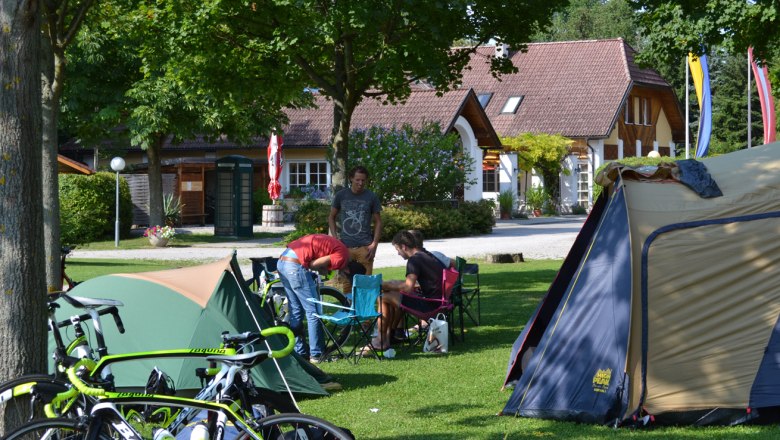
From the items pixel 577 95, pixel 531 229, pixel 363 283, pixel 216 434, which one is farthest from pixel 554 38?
pixel 216 434

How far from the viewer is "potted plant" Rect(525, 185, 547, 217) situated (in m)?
42.5

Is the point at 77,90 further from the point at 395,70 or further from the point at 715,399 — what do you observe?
the point at 715,399

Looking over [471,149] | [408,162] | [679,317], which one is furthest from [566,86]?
[679,317]

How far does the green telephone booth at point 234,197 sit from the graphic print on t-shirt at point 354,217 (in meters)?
18.4

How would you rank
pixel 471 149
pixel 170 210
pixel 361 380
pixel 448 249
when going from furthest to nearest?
pixel 471 149
pixel 170 210
pixel 448 249
pixel 361 380

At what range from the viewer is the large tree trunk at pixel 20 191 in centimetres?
513

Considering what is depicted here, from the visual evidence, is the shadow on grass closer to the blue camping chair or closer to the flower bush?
the blue camping chair

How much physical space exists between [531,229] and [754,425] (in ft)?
84.8

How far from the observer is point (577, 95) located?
154 feet

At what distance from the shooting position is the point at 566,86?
47750 millimetres

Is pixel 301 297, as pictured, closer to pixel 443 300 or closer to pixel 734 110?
pixel 443 300

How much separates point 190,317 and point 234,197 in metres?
22.3

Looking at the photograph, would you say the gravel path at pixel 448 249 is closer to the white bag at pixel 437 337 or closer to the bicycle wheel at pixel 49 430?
the white bag at pixel 437 337

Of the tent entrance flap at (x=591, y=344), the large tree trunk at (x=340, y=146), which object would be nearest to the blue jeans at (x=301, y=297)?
the tent entrance flap at (x=591, y=344)
